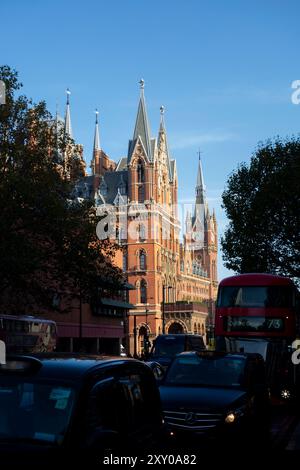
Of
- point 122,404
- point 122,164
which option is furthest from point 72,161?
point 122,164

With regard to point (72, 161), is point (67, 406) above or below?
below

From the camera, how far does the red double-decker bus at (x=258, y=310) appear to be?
21.3 metres

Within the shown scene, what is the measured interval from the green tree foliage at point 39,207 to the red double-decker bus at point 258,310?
388 inches

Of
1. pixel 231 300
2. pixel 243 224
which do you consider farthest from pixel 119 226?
pixel 231 300

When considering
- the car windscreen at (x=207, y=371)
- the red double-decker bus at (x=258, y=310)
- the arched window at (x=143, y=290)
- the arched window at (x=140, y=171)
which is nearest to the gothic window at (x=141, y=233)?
the arched window at (x=143, y=290)

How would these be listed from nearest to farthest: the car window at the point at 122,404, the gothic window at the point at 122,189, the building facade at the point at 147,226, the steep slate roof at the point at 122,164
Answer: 1. the car window at the point at 122,404
2. the building facade at the point at 147,226
3. the gothic window at the point at 122,189
4. the steep slate roof at the point at 122,164

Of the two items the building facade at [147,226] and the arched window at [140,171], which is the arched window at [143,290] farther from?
the arched window at [140,171]

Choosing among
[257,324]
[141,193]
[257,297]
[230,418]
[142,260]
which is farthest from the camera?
[141,193]

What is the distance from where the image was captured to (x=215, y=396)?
9.91m

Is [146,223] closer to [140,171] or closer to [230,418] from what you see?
[140,171]

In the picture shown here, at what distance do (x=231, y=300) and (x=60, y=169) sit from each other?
552 inches

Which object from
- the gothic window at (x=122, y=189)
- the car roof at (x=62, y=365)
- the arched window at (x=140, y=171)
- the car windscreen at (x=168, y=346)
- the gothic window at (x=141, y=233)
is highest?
the arched window at (x=140, y=171)

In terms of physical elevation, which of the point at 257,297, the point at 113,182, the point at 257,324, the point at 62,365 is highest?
the point at 113,182

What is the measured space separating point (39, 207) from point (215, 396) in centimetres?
2125
